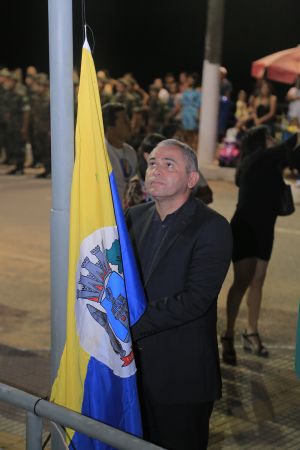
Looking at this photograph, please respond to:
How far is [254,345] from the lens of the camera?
241 inches

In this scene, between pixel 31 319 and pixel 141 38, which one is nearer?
pixel 31 319

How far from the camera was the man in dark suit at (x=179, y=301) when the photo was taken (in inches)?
128

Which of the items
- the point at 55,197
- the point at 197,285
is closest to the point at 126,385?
the point at 197,285

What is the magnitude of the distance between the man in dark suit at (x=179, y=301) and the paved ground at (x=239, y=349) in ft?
1.91

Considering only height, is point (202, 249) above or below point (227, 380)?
above

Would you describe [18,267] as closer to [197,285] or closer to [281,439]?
[281,439]

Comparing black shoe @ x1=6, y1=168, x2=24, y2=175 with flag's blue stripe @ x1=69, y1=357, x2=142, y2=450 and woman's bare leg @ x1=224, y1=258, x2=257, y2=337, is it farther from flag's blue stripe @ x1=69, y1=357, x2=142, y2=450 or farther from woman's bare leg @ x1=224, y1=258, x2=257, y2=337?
flag's blue stripe @ x1=69, y1=357, x2=142, y2=450

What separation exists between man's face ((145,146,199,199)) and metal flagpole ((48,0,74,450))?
14.0 inches

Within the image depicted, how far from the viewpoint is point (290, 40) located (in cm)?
2555

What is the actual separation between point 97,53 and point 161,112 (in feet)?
37.0

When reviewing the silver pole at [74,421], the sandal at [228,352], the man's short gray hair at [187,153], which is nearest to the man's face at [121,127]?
the sandal at [228,352]

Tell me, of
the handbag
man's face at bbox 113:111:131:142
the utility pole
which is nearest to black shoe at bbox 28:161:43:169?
the utility pole

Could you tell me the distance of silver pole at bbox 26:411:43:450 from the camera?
2.79 m

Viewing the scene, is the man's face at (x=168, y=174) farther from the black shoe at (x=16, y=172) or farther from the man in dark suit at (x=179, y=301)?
the black shoe at (x=16, y=172)
